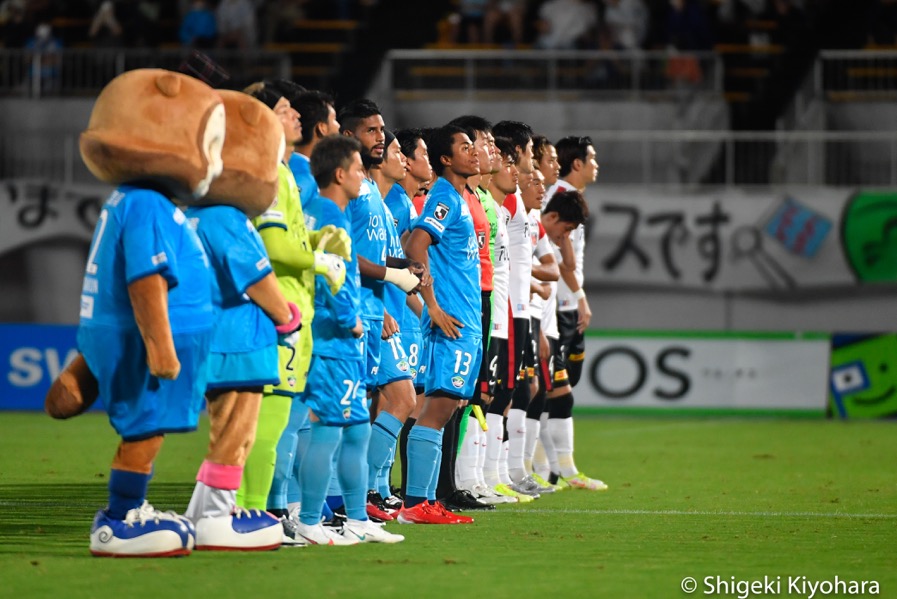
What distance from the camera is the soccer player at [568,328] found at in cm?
1108

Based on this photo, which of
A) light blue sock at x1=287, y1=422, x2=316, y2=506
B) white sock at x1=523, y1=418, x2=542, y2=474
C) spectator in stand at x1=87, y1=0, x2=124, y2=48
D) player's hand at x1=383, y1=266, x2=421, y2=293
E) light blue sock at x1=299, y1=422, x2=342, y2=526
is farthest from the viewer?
spectator in stand at x1=87, y1=0, x2=124, y2=48

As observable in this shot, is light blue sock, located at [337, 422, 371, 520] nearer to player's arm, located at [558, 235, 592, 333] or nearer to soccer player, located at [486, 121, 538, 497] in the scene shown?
soccer player, located at [486, 121, 538, 497]

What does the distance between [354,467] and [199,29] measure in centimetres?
1576

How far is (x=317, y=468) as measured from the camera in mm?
6879

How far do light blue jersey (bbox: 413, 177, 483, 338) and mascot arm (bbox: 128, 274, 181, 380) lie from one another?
2530 mm

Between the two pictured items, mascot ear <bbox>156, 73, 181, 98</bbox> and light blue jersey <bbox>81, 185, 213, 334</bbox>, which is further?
mascot ear <bbox>156, 73, 181, 98</bbox>

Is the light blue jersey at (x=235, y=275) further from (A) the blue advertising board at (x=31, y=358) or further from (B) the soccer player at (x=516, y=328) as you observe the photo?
(A) the blue advertising board at (x=31, y=358)

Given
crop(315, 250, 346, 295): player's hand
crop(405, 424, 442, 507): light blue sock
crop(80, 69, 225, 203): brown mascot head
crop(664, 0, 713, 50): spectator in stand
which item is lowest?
crop(405, 424, 442, 507): light blue sock

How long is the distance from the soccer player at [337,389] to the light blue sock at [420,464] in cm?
89

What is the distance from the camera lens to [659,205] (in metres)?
19.5

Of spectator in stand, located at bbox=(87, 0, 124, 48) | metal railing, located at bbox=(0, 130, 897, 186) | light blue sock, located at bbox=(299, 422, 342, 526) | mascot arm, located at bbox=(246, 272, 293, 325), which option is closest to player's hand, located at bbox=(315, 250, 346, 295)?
mascot arm, located at bbox=(246, 272, 293, 325)

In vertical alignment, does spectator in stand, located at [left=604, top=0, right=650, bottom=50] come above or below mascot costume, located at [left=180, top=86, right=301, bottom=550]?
above

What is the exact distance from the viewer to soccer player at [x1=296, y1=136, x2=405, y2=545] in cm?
694

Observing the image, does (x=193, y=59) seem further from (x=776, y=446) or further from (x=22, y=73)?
(x=22, y=73)
